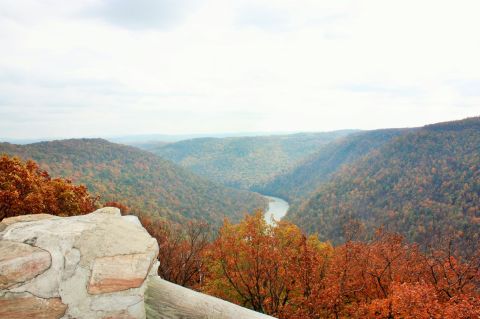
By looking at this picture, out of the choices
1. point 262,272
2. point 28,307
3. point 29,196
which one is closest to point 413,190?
point 262,272

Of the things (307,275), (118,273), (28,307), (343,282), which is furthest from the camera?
(343,282)

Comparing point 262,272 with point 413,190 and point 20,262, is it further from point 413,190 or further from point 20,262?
point 413,190

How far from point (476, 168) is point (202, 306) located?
14540cm

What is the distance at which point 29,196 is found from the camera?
1343 cm

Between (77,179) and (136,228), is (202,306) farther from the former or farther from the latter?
(77,179)

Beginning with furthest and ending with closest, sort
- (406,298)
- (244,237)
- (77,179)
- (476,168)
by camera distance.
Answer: (476,168), (77,179), (244,237), (406,298)

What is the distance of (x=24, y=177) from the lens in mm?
15547

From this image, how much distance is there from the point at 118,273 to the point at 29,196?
12445 millimetres

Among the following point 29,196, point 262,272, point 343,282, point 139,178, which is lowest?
point 139,178

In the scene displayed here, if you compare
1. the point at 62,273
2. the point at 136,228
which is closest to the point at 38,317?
the point at 62,273

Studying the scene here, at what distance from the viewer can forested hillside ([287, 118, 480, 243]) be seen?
9994 cm

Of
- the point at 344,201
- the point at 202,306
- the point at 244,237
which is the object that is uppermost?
the point at 202,306

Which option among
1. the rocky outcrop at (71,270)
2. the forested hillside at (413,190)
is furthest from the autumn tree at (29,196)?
the forested hillside at (413,190)

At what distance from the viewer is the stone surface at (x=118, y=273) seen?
3.40m
